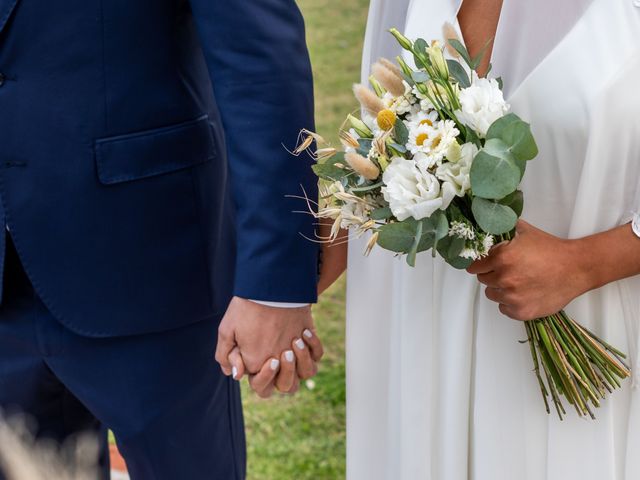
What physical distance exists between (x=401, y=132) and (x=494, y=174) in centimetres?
19

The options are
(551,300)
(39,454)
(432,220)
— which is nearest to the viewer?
(432,220)

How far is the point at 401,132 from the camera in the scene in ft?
5.22

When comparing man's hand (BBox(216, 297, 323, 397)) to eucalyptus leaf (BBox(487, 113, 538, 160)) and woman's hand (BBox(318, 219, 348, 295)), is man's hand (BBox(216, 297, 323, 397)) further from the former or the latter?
eucalyptus leaf (BBox(487, 113, 538, 160))

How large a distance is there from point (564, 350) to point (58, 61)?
1.16 meters

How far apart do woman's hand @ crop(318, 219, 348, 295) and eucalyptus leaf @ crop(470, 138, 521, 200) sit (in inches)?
25.8

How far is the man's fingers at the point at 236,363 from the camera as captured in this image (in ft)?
6.27

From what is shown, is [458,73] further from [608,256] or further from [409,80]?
[608,256]

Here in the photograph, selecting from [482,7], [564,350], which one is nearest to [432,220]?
[564,350]

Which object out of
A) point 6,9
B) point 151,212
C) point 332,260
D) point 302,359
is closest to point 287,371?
point 302,359

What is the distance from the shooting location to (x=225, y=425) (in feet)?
7.47

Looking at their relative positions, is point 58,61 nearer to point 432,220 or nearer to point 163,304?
point 163,304

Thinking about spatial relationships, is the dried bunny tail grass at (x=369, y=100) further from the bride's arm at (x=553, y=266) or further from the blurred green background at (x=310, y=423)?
the blurred green background at (x=310, y=423)

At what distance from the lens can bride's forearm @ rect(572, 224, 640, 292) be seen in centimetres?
167

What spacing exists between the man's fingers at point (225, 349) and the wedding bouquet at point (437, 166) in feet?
1.30
